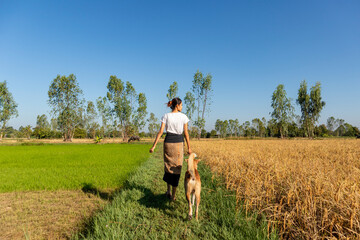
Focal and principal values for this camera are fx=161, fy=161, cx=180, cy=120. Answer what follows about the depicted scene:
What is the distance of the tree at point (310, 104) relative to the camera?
43594 mm

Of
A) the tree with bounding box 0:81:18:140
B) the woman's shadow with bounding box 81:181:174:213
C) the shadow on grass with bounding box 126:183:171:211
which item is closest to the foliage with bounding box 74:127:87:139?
the tree with bounding box 0:81:18:140

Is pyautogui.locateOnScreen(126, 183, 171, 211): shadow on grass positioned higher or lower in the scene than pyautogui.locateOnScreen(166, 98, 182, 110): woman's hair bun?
lower

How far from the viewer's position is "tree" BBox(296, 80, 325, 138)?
43594 millimetres

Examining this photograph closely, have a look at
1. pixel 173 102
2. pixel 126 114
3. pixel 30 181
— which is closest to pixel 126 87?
pixel 126 114

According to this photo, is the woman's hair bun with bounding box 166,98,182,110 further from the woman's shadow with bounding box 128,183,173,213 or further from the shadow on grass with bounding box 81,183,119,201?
the shadow on grass with bounding box 81,183,119,201

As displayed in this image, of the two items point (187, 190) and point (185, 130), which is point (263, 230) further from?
point (185, 130)

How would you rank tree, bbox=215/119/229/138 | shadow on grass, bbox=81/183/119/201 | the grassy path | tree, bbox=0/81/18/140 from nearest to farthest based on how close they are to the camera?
the grassy path, shadow on grass, bbox=81/183/119/201, tree, bbox=0/81/18/140, tree, bbox=215/119/229/138

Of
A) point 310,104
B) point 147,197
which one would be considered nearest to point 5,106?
point 147,197

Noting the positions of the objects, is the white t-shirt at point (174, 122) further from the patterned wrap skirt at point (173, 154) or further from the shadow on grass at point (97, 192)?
the shadow on grass at point (97, 192)

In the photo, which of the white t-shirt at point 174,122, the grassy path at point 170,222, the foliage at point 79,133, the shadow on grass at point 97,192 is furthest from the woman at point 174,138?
the foliage at point 79,133

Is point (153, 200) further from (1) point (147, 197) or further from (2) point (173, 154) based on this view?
(2) point (173, 154)

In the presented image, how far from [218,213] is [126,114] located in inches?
1742

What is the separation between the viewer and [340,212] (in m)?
2.20

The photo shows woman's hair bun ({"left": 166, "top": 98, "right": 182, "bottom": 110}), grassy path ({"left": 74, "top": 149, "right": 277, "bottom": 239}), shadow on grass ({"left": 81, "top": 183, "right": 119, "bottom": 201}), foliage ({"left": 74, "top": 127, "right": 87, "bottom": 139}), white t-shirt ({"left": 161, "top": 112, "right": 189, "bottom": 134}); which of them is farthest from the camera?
foliage ({"left": 74, "top": 127, "right": 87, "bottom": 139})
